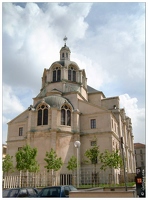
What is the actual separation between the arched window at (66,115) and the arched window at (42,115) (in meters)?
2.70

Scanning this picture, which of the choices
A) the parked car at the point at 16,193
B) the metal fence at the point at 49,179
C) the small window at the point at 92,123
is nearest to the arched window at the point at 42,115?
the small window at the point at 92,123

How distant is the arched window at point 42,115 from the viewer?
37.3 meters

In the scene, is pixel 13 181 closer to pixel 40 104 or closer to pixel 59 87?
pixel 40 104

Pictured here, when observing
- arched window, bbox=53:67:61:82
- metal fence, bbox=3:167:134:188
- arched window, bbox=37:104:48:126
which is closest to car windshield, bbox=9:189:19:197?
metal fence, bbox=3:167:134:188

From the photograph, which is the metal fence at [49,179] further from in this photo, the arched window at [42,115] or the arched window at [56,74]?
the arched window at [56,74]

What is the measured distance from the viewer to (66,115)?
1500 inches

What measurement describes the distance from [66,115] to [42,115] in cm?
402

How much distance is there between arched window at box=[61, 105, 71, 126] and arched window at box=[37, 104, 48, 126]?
2699 millimetres

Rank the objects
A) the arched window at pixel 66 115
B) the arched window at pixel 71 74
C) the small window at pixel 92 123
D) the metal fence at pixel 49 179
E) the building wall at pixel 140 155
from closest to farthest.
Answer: the metal fence at pixel 49 179, the arched window at pixel 66 115, the small window at pixel 92 123, the arched window at pixel 71 74, the building wall at pixel 140 155

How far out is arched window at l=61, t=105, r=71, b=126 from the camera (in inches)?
1483

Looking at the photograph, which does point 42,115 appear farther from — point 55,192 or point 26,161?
point 55,192

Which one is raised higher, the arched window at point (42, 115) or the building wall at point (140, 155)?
the arched window at point (42, 115)

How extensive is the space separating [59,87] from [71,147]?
1296cm

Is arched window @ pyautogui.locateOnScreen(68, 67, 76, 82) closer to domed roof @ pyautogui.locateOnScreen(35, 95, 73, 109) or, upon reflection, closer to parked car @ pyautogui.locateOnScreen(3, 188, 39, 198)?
domed roof @ pyautogui.locateOnScreen(35, 95, 73, 109)
